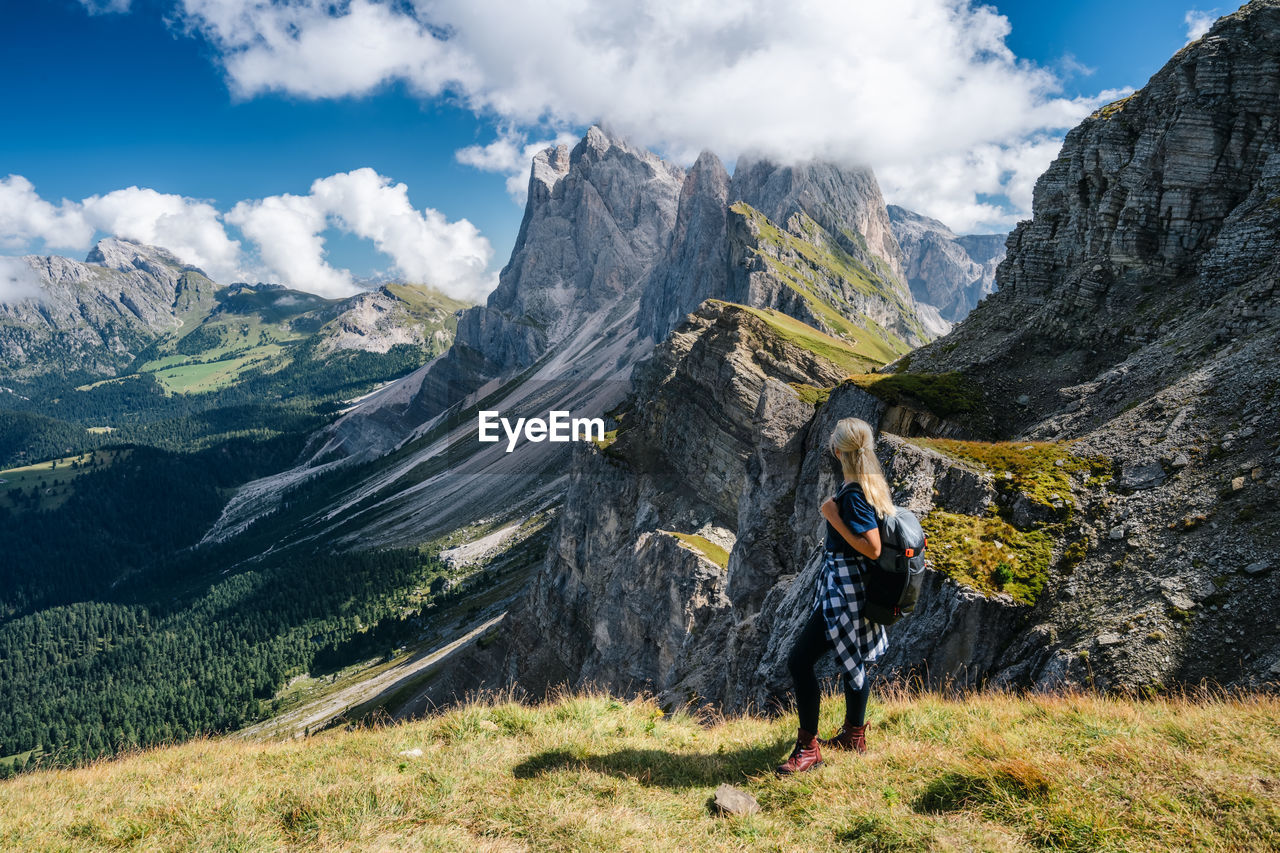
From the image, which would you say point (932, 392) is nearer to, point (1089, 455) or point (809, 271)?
point (1089, 455)

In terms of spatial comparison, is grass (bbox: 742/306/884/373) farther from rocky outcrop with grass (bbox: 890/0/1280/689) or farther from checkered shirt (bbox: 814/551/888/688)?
checkered shirt (bbox: 814/551/888/688)

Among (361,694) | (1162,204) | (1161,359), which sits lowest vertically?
(361,694)

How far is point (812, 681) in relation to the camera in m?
7.80

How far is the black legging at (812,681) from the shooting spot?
302 inches

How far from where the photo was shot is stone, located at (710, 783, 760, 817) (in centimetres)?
696

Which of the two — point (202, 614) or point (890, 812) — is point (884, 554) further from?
point (202, 614)

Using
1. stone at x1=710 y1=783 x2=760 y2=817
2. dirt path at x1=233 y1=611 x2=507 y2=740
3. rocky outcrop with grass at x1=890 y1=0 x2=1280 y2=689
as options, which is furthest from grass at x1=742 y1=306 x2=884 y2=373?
stone at x1=710 y1=783 x2=760 y2=817

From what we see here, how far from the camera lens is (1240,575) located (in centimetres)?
1068

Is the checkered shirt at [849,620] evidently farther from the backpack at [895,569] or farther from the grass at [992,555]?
the grass at [992,555]

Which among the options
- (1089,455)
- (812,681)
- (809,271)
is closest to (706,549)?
(1089,455)

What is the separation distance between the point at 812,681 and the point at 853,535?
79.5 inches

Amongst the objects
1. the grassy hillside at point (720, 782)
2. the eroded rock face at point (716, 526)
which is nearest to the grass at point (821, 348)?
the eroded rock face at point (716, 526)

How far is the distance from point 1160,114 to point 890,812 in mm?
36019

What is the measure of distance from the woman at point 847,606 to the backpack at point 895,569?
126 millimetres
